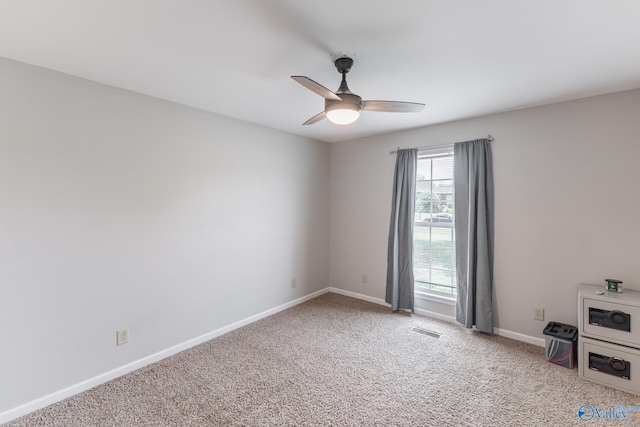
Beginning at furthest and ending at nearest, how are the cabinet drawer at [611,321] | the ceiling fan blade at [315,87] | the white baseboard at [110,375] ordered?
the cabinet drawer at [611,321]
the white baseboard at [110,375]
the ceiling fan blade at [315,87]

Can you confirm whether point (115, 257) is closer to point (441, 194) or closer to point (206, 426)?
point (206, 426)

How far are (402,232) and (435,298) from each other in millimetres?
903

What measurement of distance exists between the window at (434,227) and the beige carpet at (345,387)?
0.73m

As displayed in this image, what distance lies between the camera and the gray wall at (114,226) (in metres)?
2.01

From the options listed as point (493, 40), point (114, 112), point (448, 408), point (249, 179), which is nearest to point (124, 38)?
point (114, 112)

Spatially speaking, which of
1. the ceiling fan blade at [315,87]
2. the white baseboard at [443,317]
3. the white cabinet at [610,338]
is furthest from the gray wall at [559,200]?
the ceiling fan blade at [315,87]

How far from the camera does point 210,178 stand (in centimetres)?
309

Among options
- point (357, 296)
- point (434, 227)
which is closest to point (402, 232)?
point (434, 227)

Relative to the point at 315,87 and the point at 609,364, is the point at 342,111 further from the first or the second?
the point at 609,364

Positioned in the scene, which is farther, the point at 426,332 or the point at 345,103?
the point at 426,332

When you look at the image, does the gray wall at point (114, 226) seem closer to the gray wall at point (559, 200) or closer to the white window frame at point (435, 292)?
the white window frame at point (435, 292)

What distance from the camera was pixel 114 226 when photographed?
2.43 metres

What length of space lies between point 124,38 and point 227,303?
8.36ft

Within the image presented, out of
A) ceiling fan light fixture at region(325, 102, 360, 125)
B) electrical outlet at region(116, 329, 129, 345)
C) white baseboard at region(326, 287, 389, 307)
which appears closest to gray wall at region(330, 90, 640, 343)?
white baseboard at region(326, 287, 389, 307)
